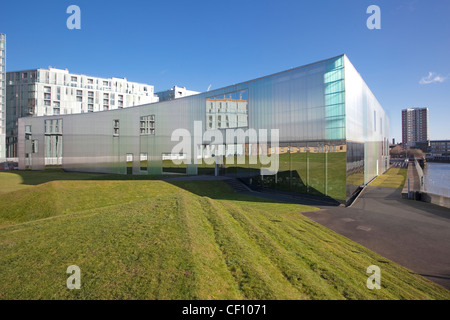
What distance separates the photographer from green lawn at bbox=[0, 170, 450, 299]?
4875 millimetres

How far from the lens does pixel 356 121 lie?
2170 centimetres

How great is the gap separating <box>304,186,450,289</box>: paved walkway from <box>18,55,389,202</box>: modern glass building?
9.66ft

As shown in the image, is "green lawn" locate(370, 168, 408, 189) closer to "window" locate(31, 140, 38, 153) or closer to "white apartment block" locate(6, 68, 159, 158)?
"window" locate(31, 140, 38, 153)

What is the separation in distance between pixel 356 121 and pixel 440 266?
53.4ft

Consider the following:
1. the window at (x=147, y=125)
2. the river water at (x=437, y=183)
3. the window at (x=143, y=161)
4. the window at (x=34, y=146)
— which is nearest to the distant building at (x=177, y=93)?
the window at (x=34, y=146)

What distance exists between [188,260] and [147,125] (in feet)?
106

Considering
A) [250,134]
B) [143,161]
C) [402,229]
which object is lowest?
[402,229]

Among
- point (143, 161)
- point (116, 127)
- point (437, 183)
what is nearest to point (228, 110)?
point (143, 161)

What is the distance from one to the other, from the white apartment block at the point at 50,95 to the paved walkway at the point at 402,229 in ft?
298

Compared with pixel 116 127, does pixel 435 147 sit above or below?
above

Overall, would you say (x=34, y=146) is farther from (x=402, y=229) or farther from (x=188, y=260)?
(x=402, y=229)

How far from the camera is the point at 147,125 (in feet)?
116
